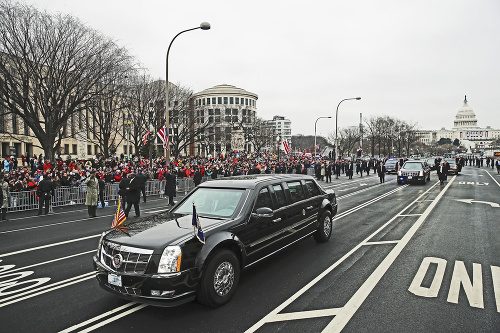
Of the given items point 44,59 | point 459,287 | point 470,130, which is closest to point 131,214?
point 459,287

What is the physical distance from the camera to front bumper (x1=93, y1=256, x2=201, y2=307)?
388 cm

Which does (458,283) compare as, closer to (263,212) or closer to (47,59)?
(263,212)

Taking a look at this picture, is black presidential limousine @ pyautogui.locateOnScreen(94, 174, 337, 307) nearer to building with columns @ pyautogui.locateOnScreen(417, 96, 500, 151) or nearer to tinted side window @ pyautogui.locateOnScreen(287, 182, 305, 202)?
tinted side window @ pyautogui.locateOnScreen(287, 182, 305, 202)

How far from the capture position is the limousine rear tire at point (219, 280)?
422 cm

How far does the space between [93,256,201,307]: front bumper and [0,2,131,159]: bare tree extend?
66.1 feet

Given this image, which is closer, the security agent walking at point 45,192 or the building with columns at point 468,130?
the security agent walking at point 45,192

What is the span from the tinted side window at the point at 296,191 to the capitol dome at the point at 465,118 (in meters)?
198

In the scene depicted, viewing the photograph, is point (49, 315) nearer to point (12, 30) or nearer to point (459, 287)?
point (459, 287)

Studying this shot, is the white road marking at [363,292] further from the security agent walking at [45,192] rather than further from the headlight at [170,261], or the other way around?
the security agent walking at [45,192]

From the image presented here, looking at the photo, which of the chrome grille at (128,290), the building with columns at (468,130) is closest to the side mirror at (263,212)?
the chrome grille at (128,290)

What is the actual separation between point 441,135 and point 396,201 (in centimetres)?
19795

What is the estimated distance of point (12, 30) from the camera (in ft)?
60.4

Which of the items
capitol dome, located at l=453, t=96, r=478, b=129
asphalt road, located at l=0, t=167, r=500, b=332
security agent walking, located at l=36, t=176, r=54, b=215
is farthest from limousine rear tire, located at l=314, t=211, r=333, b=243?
capitol dome, located at l=453, t=96, r=478, b=129

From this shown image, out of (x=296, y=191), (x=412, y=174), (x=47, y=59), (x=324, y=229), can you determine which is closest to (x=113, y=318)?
(x=296, y=191)
